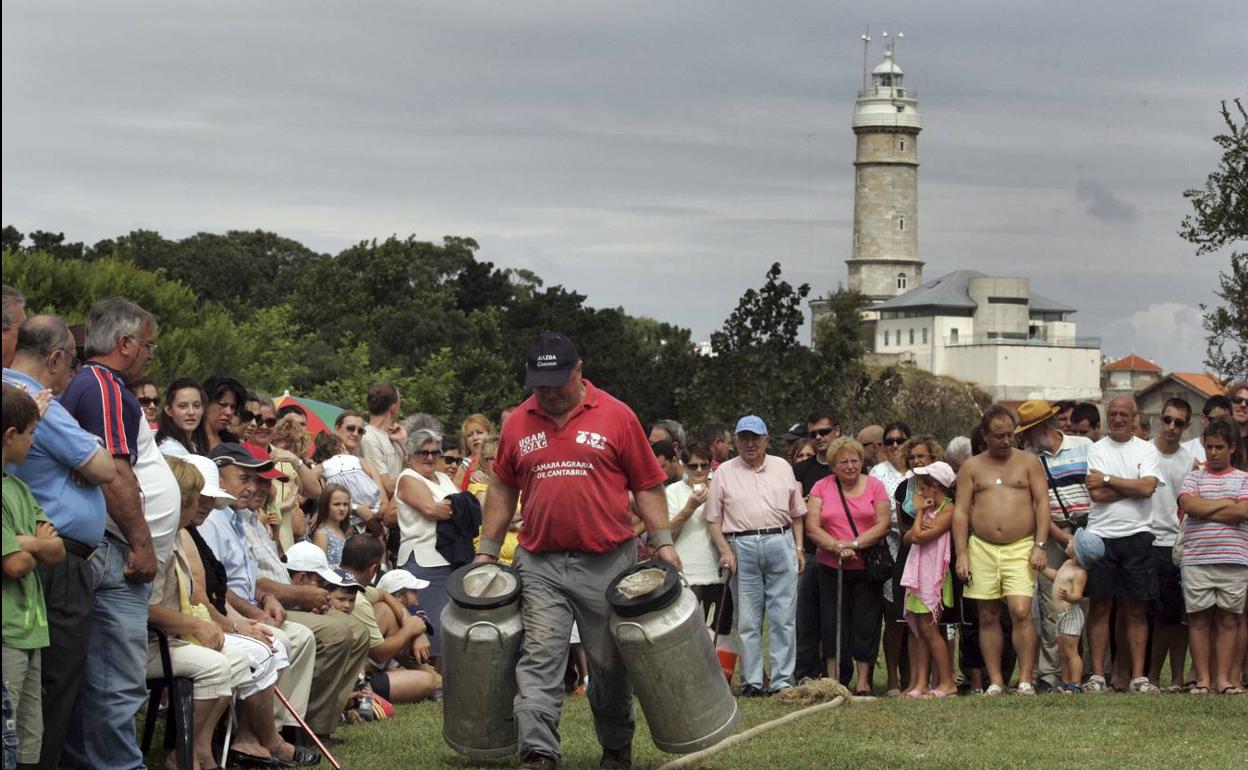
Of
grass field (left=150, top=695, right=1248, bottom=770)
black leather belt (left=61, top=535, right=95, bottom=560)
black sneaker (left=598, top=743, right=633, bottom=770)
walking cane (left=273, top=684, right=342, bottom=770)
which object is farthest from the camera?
grass field (left=150, top=695, right=1248, bottom=770)

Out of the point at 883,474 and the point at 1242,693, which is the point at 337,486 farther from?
the point at 1242,693

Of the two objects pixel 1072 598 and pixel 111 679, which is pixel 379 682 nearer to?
pixel 111 679

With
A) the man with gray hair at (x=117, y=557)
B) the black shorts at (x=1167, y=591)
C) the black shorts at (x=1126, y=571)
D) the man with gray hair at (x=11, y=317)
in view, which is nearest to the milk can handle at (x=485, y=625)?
the man with gray hair at (x=117, y=557)

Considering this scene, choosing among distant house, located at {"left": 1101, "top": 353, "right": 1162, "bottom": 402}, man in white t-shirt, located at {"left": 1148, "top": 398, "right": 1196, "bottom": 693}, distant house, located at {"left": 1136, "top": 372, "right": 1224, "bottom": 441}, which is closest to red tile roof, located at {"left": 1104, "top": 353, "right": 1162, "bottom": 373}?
distant house, located at {"left": 1101, "top": 353, "right": 1162, "bottom": 402}

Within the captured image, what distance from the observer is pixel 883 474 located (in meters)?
14.9

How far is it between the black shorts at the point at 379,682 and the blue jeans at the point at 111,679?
3.97 metres

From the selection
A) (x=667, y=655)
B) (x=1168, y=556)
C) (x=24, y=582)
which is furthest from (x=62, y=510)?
(x=1168, y=556)

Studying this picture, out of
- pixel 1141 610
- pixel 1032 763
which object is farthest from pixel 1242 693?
pixel 1032 763

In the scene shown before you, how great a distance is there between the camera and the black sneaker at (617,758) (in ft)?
31.7

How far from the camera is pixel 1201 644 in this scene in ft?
44.0

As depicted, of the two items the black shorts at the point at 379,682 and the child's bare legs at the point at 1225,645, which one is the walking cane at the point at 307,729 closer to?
the black shorts at the point at 379,682

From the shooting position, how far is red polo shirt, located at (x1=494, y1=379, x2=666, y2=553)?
9297 millimetres

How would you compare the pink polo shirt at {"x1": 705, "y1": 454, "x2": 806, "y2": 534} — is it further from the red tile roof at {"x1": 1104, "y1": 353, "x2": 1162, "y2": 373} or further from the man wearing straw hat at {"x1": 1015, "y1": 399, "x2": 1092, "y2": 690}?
the red tile roof at {"x1": 1104, "y1": 353, "x2": 1162, "y2": 373}

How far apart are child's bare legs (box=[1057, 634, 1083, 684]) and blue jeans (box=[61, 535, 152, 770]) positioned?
25.0 feet
